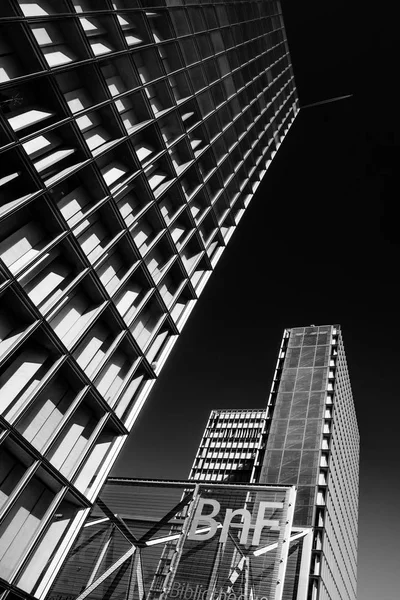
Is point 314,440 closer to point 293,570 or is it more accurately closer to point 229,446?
point 293,570

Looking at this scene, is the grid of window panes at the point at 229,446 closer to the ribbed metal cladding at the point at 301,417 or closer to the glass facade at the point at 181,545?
the ribbed metal cladding at the point at 301,417

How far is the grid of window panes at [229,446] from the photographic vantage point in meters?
122

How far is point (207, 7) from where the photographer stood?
2898cm

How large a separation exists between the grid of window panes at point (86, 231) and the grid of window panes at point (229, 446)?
343ft

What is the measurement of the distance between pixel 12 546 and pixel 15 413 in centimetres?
415

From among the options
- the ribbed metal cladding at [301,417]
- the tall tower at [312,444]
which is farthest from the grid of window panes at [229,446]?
the ribbed metal cladding at [301,417]

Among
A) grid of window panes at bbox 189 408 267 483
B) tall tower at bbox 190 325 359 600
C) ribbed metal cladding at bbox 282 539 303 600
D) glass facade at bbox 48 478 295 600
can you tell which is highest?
grid of window panes at bbox 189 408 267 483

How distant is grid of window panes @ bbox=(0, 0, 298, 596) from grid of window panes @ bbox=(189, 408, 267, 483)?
4114 inches

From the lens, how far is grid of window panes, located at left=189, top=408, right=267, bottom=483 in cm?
12250

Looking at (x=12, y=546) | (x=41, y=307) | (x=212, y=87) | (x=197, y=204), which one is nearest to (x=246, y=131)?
(x=212, y=87)

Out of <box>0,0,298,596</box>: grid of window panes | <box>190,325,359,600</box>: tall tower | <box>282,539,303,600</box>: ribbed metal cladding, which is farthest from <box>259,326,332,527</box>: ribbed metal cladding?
<box>0,0,298,596</box>: grid of window panes

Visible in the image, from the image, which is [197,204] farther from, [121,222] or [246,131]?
[246,131]

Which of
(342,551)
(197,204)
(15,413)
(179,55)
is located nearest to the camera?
(15,413)

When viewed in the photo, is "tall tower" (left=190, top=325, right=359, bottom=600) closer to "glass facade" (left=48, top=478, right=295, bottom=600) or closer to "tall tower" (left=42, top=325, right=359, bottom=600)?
"tall tower" (left=42, top=325, right=359, bottom=600)
